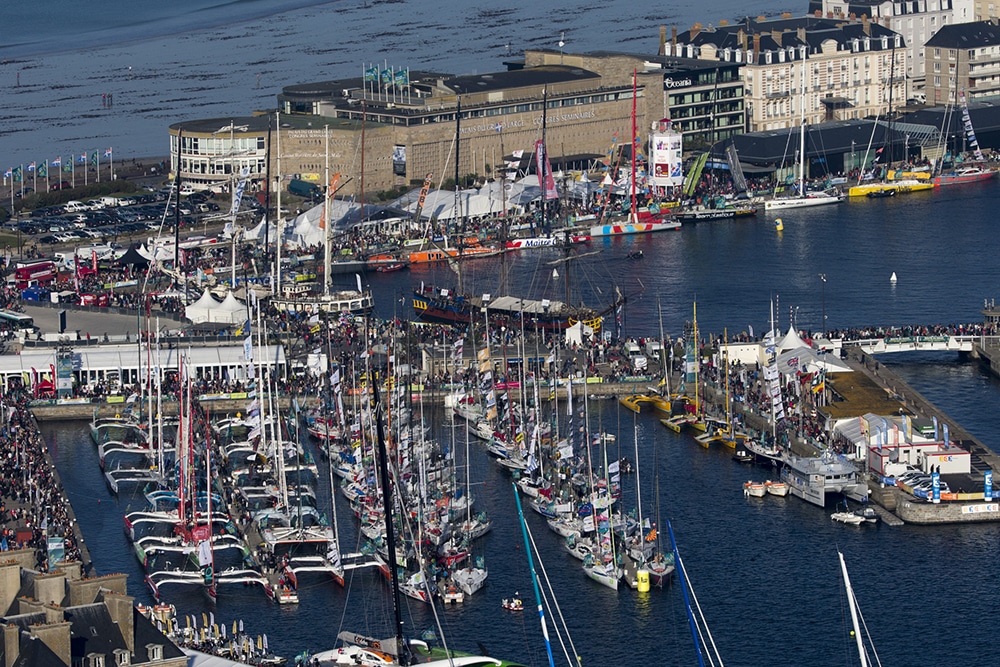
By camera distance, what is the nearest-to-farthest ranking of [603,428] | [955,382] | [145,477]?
[145,477] → [603,428] → [955,382]

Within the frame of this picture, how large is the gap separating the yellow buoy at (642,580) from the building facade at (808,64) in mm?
93738

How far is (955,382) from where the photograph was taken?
316 ft

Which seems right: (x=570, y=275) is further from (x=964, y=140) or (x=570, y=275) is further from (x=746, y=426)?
(x=964, y=140)

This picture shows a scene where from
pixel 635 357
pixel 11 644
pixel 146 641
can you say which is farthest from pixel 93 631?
pixel 635 357

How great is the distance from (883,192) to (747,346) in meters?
54.4

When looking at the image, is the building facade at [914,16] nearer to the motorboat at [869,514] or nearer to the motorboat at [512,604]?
the motorboat at [869,514]

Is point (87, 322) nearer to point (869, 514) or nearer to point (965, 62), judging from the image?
point (869, 514)

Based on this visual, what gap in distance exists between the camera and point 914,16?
575ft

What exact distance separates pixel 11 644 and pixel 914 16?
443ft

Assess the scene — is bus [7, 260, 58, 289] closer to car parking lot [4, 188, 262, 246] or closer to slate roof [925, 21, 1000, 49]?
car parking lot [4, 188, 262, 246]

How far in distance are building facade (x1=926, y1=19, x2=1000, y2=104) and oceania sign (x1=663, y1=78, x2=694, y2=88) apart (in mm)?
21043

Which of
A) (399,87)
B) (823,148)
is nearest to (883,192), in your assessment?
(823,148)

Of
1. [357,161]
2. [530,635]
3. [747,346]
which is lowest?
[530,635]

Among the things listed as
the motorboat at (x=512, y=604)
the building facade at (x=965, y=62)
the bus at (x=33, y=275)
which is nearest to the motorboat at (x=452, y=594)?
the motorboat at (x=512, y=604)
